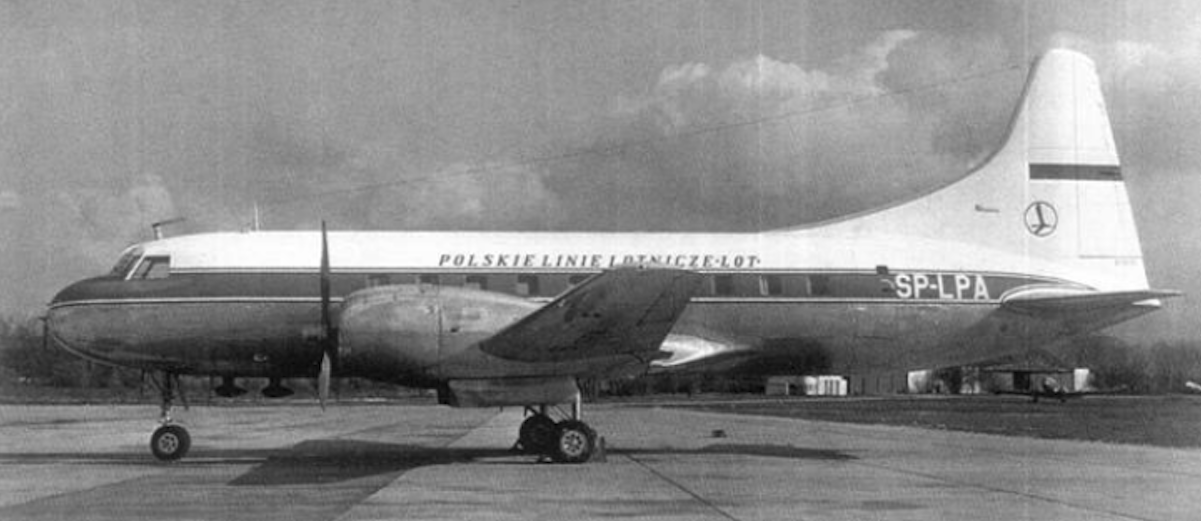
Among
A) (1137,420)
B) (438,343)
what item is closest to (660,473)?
(438,343)

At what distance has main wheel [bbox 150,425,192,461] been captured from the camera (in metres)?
17.7

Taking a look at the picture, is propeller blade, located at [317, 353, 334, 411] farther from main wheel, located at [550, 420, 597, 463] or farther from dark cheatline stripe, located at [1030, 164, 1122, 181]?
dark cheatline stripe, located at [1030, 164, 1122, 181]

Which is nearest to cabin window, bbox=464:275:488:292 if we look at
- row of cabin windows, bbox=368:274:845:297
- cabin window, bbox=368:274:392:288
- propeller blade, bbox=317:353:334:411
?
row of cabin windows, bbox=368:274:845:297

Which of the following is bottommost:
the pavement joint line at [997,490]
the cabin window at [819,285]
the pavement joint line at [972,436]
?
the pavement joint line at [972,436]

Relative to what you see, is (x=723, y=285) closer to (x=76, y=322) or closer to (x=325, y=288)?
(x=325, y=288)

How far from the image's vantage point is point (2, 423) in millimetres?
36062

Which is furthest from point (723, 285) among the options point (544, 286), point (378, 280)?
point (378, 280)

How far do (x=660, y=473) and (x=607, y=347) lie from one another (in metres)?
A: 1.83

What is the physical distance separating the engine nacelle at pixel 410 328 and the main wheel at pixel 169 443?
9.59ft

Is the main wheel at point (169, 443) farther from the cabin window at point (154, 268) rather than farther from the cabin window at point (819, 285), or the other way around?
the cabin window at point (819, 285)

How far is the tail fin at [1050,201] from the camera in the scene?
20125mm

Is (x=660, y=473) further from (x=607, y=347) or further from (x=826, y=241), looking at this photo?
(x=826, y=241)

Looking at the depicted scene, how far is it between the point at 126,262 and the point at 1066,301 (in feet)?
46.6

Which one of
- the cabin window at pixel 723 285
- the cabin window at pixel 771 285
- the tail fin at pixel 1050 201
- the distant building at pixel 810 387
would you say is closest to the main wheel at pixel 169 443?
the cabin window at pixel 723 285
